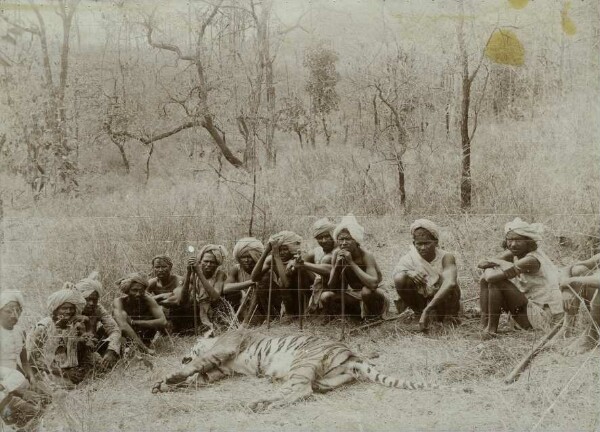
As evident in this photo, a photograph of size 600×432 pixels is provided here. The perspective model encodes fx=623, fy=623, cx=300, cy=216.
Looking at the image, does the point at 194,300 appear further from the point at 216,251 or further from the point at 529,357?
the point at 529,357

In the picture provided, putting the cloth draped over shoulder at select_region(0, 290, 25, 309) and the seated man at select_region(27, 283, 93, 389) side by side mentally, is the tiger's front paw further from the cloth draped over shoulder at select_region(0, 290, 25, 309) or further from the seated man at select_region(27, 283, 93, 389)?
the cloth draped over shoulder at select_region(0, 290, 25, 309)

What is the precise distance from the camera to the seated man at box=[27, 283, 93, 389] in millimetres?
4504

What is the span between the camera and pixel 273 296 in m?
4.96

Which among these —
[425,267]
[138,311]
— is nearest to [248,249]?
[138,311]

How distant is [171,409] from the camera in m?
4.30

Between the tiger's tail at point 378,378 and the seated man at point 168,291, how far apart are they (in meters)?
1.43

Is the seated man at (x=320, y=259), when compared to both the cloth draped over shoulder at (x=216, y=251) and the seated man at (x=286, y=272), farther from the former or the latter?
the cloth draped over shoulder at (x=216, y=251)

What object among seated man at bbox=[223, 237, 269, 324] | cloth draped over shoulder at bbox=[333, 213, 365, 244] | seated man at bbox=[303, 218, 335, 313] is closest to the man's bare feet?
cloth draped over shoulder at bbox=[333, 213, 365, 244]

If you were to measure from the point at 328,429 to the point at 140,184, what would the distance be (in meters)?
2.73

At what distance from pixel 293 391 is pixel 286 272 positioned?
3.31ft

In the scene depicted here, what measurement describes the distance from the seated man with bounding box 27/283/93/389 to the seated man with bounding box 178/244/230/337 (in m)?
0.79

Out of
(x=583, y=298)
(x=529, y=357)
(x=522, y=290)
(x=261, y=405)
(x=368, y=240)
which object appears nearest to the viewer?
(x=261, y=405)

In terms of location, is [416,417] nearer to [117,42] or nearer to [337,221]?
[337,221]

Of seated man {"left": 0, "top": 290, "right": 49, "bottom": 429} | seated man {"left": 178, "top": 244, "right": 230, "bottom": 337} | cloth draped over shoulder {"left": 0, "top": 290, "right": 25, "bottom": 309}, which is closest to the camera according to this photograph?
seated man {"left": 0, "top": 290, "right": 49, "bottom": 429}
